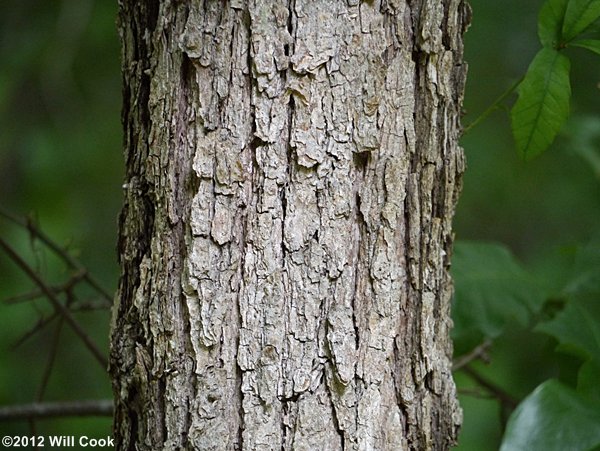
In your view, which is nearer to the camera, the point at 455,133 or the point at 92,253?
the point at 455,133

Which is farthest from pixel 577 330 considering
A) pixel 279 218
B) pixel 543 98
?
pixel 279 218

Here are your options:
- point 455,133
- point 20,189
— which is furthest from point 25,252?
point 455,133

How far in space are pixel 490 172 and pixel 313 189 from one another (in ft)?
8.36

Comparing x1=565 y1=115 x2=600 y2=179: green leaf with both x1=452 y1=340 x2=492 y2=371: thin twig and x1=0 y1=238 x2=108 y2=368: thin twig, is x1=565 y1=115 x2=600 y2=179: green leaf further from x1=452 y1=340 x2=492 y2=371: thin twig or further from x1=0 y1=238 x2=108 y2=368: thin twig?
x1=0 y1=238 x2=108 y2=368: thin twig

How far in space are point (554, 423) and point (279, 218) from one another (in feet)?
1.87

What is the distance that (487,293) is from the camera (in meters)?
1.44

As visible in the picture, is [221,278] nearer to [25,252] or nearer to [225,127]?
[225,127]

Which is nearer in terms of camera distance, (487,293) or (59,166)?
(487,293)

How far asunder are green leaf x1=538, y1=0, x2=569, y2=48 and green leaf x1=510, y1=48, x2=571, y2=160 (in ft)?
0.05

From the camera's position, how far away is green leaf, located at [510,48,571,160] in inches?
38.1

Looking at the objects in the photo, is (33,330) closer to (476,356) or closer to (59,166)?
(476,356)

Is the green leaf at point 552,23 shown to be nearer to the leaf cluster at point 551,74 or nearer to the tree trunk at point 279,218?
the leaf cluster at point 551,74

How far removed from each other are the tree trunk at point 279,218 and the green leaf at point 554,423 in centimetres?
30

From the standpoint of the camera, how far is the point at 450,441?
97cm
